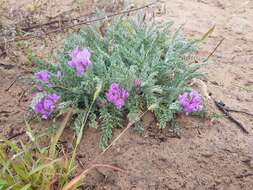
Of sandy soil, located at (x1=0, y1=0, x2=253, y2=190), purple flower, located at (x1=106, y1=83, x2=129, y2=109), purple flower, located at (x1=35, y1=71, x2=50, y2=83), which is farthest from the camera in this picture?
purple flower, located at (x1=35, y1=71, x2=50, y2=83)

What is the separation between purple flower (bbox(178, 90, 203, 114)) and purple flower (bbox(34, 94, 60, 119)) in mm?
668

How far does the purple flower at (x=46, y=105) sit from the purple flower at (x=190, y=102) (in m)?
0.67

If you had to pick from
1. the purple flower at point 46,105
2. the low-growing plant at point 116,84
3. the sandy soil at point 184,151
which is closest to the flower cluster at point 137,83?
the low-growing plant at point 116,84

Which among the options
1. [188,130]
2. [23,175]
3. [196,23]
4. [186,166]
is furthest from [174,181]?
[196,23]

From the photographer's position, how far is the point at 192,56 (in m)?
3.04

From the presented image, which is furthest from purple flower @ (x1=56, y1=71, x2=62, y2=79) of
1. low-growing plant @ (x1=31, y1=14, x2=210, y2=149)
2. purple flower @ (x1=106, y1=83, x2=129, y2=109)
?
purple flower @ (x1=106, y1=83, x2=129, y2=109)

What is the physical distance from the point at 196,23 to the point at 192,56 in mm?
652

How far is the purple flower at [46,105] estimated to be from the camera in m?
2.38

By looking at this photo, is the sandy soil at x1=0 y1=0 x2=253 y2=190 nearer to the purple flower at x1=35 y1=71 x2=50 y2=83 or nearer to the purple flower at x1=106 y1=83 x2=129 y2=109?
the purple flower at x1=106 y1=83 x2=129 y2=109

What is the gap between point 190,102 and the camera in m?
2.37

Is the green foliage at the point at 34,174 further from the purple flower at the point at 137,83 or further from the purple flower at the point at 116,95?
the purple flower at the point at 137,83

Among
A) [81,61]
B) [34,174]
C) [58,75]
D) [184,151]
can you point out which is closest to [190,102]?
[184,151]

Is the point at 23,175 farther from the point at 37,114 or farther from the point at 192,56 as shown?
the point at 192,56

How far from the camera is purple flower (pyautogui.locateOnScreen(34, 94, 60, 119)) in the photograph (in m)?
2.38
